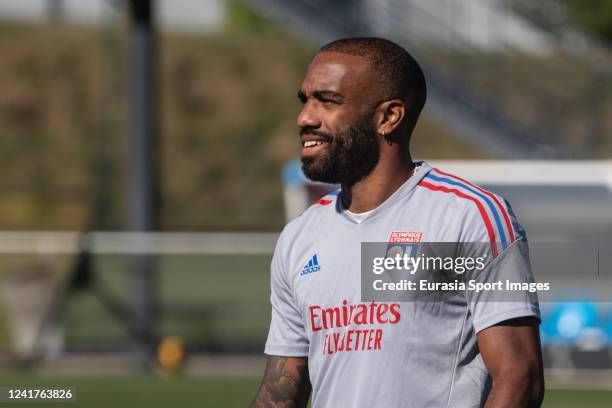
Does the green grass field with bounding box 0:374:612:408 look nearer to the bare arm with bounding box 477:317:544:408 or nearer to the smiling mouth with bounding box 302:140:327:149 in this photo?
the smiling mouth with bounding box 302:140:327:149

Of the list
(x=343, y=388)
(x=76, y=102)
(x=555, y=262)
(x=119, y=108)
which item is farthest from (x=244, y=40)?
(x=343, y=388)

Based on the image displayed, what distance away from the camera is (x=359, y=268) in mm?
3887

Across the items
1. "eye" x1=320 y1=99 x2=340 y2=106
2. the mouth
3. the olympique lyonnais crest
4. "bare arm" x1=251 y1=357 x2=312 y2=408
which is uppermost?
"eye" x1=320 y1=99 x2=340 y2=106

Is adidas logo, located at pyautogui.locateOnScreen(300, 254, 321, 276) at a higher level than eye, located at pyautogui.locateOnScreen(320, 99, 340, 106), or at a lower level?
lower

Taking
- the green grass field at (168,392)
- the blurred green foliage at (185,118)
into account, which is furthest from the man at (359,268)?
the blurred green foliage at (185,118)

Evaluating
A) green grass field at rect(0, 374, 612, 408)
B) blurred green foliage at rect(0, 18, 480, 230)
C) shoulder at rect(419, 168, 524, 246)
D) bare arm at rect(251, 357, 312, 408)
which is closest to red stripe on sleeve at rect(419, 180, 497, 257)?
shoulder at rect(419, 168, 524, 246)

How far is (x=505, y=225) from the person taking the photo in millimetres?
3688

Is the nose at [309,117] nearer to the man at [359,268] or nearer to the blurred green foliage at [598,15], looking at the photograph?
the man at [359,268]

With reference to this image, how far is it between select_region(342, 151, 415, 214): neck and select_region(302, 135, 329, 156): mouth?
15 cm

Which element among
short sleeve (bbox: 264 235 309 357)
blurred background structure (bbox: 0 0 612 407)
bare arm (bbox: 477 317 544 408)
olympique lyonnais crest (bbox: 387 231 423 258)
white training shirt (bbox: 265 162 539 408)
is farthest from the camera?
blurred background structure (bbox: 0 0 612 407)

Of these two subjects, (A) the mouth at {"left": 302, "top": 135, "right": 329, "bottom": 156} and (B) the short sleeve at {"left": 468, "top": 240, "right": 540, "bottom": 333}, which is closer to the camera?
(B) the short sleeve at {"left": 468, "top": 240, "right": 540, "bottom": 333}

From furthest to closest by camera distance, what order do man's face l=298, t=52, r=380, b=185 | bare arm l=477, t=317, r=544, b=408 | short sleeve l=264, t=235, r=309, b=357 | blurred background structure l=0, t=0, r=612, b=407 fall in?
blurred background structure l=0, t=0, r=612, b=407, short sleeve l=264, t=235, r=309, b=357, man's face l=298, t=52, r=380, b=185, bare arm l=477, t=317, r=544, b=408

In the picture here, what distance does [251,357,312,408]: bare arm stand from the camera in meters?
4.20

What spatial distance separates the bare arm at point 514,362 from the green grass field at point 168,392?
774 cm
